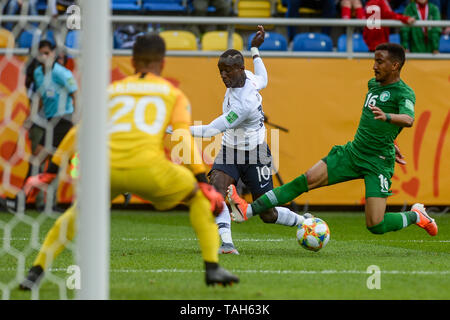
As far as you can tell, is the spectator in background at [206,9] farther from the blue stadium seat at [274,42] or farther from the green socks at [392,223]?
the green socks at [392,223]

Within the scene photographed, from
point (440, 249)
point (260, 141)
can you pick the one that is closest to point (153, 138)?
point (260, 141)

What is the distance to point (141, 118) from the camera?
5.58 metres

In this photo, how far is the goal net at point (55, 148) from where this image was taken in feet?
14.4

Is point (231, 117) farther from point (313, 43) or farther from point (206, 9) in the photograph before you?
point (206, 9)

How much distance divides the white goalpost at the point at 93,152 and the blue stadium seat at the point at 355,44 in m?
10.2

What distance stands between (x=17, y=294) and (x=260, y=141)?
3787mm

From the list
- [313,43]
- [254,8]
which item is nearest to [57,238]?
[313,43]

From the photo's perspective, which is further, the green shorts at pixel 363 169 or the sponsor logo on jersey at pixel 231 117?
the sponsor logo on jersey at pixel 231 117

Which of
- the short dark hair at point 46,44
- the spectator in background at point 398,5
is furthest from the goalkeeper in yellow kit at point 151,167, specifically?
the spectator in background at point 398,5

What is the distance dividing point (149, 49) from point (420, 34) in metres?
9.06

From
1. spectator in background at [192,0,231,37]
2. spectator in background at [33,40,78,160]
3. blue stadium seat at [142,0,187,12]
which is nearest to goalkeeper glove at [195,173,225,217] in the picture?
spectator in background at [33,40,78,160]

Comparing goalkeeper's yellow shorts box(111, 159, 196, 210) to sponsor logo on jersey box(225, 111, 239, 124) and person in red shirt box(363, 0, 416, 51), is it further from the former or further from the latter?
person in red shirt box(363, 0, 416, 51)

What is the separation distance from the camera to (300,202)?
43.0 ft

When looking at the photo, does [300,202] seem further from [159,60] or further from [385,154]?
[159,60]
